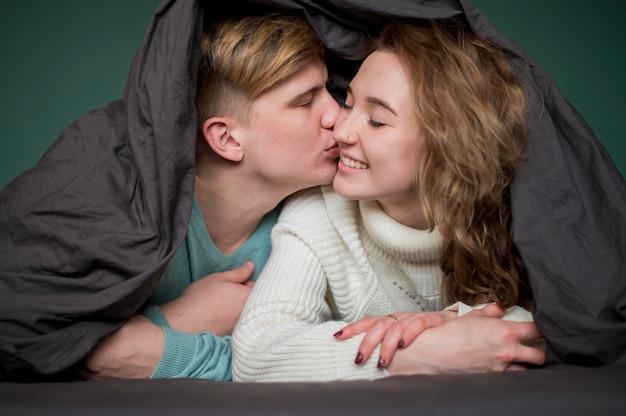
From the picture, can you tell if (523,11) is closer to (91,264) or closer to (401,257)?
(401,257)

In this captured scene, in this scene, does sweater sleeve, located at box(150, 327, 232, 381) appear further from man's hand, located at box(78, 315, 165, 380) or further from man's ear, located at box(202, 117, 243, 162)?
man's ear, located at box(202, 117, 243, 162)

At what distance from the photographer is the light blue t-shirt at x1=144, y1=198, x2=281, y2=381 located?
64.6 inches

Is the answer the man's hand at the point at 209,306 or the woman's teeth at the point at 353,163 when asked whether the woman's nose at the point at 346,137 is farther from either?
the man's hand at the point at 209,306

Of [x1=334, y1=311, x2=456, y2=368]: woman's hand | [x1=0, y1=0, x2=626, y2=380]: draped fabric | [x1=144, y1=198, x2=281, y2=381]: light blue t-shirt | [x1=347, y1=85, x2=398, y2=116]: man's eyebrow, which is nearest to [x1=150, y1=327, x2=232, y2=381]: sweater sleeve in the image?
[x1=144, y1=198, x2=281, y2=381]: light blue t-shirt

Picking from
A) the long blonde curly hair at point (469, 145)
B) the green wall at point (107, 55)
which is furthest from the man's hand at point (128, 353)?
the green wall at point (107, 55)

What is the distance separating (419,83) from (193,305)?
82 cm

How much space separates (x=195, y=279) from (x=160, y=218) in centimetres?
56

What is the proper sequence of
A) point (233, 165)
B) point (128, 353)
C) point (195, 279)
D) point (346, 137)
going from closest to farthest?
point (128, 353)
point (346, 137)
point (233, 165)
point (195, 279)

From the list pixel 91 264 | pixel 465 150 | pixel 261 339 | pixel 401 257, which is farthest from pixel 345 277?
pixel 91 264

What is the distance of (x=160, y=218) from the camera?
5.00ft

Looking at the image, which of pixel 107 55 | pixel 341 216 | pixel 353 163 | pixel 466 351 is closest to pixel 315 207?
pixel 341 216

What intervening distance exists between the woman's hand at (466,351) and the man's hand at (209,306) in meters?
0.55

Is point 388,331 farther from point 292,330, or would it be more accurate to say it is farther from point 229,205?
point 229,205

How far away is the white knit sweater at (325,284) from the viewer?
1540mm
